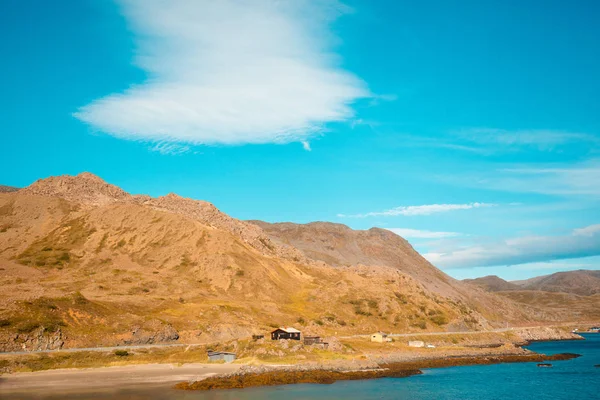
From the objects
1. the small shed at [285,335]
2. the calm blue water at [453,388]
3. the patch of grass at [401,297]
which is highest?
the patch of grass at [401,297]

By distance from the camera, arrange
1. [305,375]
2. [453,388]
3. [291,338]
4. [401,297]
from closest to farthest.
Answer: [453,388] → [305,375] → [291,338] → [401,297]

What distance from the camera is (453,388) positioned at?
266ft

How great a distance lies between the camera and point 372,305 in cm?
17200

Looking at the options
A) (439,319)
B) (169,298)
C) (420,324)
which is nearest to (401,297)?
(439,319)

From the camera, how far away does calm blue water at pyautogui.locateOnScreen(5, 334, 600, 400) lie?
223 feet

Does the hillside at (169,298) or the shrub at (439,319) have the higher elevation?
the hillside at (169,298)

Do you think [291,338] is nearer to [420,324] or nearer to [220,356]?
[220,356]

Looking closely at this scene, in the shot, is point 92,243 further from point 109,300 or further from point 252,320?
point 252,320

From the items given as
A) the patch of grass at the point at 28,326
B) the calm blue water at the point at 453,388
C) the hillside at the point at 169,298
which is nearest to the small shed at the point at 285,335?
the hillside at the point at 169,298

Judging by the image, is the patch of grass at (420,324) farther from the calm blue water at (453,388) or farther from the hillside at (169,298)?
the calm blue water at (453,388)

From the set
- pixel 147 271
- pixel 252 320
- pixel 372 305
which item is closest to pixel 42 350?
pixel 252 320

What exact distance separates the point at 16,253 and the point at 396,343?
462 feet

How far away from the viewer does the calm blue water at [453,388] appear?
6810cm

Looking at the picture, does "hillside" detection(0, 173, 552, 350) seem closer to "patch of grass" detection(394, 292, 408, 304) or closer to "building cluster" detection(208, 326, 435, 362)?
"patch of grass" detection(394, 292, 408, 304)
